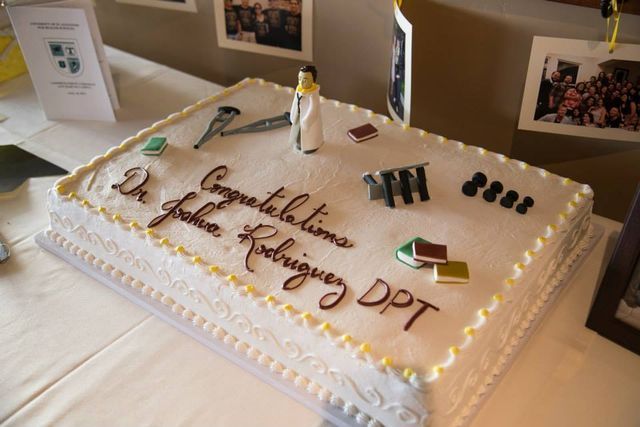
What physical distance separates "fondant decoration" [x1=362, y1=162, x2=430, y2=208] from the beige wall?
318 mm

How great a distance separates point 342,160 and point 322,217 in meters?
0.19

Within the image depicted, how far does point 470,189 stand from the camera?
115 cm

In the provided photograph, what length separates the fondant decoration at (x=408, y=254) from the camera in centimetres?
101

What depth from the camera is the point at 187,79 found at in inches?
72.9

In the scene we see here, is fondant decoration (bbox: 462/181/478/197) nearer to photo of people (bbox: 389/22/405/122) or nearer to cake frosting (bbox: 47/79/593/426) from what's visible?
cake frosting (bbox: 47/79/593/426)

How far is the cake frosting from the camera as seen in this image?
3.00 ft

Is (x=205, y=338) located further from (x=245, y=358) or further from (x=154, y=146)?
(x=154, y=146)

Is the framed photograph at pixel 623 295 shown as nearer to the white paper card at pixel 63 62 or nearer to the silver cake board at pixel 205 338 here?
the silver cake board at pixel 205 338

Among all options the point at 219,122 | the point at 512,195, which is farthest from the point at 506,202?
the point at 219,122

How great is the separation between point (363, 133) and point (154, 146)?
1.46 ft

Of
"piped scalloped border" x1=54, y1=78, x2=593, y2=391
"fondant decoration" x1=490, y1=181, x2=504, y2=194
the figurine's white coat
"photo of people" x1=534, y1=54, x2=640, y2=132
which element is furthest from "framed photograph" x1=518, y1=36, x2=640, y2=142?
the figurine's white coat

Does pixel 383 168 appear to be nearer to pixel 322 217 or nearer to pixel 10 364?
pixel 322 217

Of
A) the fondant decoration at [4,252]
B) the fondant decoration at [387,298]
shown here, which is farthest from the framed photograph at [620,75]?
the fondant decoration at [4,252]

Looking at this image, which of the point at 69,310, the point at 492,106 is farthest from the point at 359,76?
the point at 69,310
